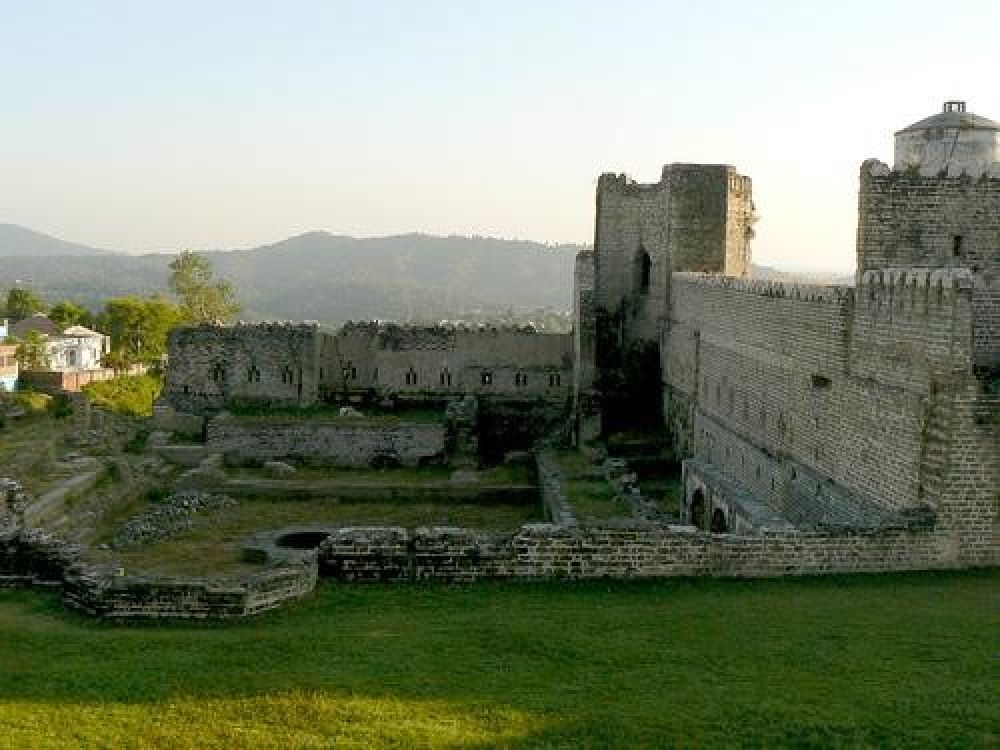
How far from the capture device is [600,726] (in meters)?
8.31

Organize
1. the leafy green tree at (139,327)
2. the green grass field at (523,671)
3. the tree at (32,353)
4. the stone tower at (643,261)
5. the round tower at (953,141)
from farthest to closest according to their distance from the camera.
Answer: the leafy green tree at (139,327) < the tree at (32,353) < the stone tower at (643,261) < the round tower at (953,141) < the green grass field at (523,671)

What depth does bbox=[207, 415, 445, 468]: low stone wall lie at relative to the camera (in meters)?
32.0

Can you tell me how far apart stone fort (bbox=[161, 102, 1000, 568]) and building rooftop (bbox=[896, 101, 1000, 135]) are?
6 centimetres

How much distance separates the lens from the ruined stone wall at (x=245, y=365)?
3484 centimetres

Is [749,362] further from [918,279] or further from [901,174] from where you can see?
Answer: [918,279]

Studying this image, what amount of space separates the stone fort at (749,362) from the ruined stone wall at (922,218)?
0.11 feet

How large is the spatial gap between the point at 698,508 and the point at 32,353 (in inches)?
2170

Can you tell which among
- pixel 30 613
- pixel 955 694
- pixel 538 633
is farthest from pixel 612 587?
pixel 30 613

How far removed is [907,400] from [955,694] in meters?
6.57

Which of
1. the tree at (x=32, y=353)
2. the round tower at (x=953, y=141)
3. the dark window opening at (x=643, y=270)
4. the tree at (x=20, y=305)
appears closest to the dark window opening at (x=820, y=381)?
the round tower at (x=953, y=141)

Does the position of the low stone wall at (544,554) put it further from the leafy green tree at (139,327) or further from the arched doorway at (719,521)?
the leafy green tree at (139,327)

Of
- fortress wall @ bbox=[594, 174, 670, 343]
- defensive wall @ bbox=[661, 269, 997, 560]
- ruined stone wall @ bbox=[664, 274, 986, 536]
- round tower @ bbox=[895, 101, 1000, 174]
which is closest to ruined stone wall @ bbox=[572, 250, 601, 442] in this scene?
fortress wall @ bbox=[594, 174, 670, 343]

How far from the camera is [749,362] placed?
2266cm

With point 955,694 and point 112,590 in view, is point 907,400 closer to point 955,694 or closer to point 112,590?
point 955,694
